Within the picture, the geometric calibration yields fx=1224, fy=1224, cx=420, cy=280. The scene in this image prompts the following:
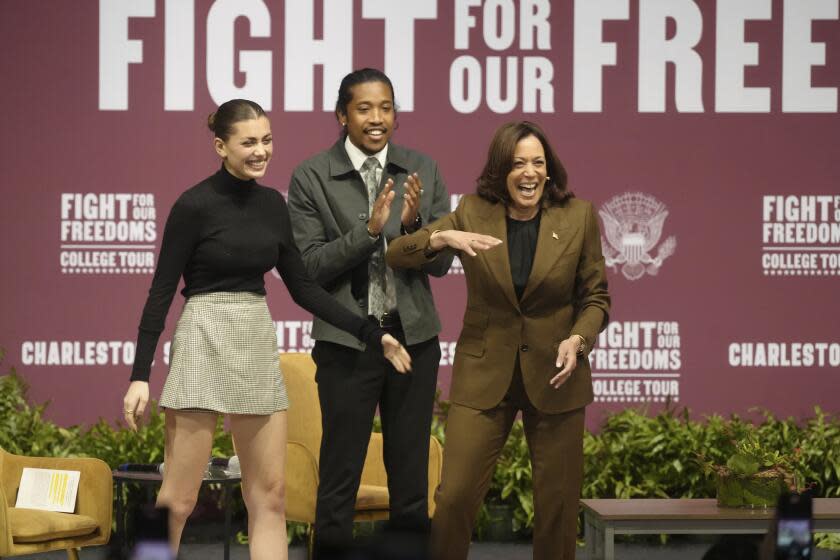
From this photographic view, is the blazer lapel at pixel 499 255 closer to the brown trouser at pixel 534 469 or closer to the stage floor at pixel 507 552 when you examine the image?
the brown trouser at pixel 534 469

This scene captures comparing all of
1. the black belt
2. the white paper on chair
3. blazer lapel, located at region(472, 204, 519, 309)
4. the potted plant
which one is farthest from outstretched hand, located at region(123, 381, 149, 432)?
the potted plant

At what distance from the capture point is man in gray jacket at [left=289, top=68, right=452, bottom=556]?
3.73 metres

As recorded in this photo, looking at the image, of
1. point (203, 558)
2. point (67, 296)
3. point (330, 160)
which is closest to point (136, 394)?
point (330, 160)

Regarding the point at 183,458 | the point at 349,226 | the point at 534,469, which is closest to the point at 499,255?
the point at 349,226

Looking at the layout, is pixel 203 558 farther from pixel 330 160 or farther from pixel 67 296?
pixel 330 160

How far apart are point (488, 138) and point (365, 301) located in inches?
104

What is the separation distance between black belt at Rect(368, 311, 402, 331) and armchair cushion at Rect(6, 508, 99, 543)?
161cm

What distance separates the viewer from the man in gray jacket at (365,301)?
3.73 m

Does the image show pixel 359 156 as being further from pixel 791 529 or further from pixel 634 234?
pixel 634 234

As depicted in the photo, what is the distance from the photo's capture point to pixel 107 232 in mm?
6195

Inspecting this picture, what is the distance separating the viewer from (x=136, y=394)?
132 inches

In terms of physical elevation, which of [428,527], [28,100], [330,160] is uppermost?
[28,100]

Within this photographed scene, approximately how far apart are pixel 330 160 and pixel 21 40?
3053 mm

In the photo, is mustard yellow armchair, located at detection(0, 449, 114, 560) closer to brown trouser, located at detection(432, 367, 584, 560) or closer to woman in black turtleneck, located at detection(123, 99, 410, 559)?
woman in black turtleneck, located at detection(123, 99, 410, 559)
